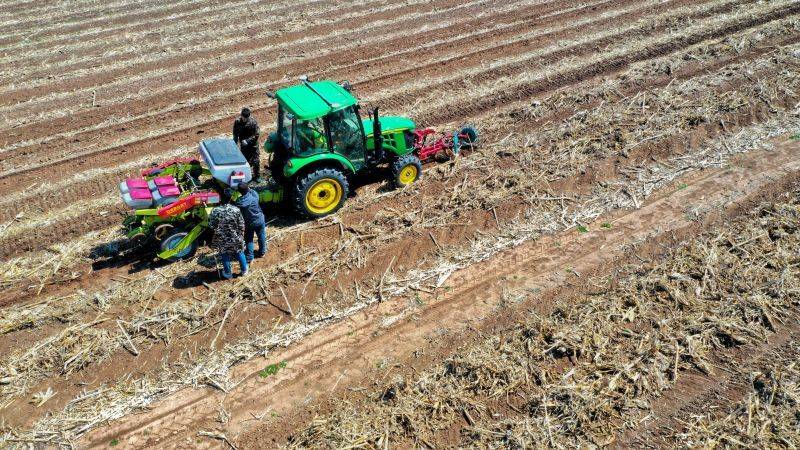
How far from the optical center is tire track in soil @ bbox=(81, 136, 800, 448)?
681 centimetres

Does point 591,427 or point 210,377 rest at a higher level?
point 210,377

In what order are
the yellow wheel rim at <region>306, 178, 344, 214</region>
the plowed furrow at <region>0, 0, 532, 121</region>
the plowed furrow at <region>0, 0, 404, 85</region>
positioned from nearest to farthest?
1. the yellow wheel rim at <region>306, 178, 344, 214</region>
2. the plowed furrow at <region>0, 0, 532, 121</region>
3. the plowed furrow at <region>0, 0, 404, 85</region>

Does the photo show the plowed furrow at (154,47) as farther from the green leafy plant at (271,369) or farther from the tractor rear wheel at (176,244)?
the green leafy plant at (271,369)

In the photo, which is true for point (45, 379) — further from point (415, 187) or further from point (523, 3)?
point (523, 3)

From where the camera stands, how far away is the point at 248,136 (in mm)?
10469

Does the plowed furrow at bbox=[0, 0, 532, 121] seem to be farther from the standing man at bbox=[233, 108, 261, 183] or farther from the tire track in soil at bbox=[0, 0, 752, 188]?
the standing man at bbox=[233, 108, 261, 183]

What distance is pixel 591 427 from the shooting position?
6.35m

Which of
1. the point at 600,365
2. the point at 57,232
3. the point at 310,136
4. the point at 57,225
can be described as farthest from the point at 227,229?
the point at 600,365

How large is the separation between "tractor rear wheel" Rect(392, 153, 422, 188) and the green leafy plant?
13.0 ft

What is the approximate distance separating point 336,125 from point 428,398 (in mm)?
4445

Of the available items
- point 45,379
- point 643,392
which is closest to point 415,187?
point 643,392

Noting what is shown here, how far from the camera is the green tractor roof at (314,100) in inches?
350

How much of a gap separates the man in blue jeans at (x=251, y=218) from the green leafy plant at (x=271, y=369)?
80.8 inches

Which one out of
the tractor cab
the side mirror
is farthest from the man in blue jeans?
the side mirror
